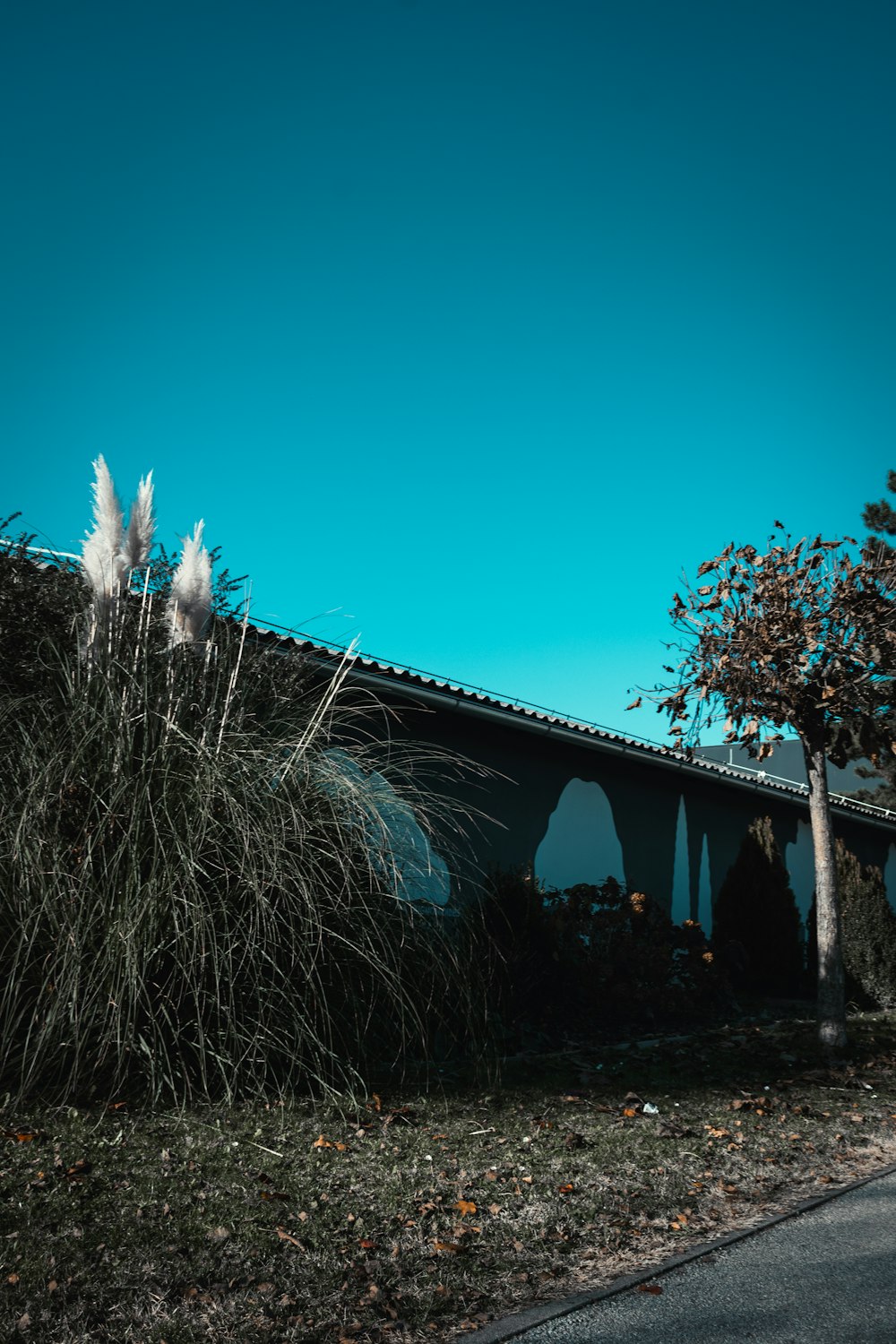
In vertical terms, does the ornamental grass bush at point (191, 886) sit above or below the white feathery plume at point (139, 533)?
below

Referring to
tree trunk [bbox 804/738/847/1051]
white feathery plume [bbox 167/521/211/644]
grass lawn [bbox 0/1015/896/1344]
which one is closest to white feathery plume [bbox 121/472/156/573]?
white feathery plume [bbox 167/521/211/644]

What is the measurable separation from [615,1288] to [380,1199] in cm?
92

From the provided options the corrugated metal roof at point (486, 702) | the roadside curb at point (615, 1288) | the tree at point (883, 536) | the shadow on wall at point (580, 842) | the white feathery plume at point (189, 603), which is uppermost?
the tree at point (883, 536)

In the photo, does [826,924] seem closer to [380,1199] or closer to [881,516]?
[380,1199]

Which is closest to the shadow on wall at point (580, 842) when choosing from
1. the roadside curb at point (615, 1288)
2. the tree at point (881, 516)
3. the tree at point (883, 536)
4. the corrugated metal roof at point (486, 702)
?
the corrugated metal roof at point (486, 702)

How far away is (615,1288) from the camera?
2.50 meters

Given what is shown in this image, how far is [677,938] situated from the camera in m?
8.59

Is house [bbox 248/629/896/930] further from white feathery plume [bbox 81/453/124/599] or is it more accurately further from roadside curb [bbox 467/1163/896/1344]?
roadside curb [bbox 467/1163/896/1344]

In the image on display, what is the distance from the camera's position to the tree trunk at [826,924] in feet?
21.2

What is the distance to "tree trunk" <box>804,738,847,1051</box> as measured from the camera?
6.46m

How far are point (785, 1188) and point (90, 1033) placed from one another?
2772mm

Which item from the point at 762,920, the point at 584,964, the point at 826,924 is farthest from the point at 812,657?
the point at 762,920

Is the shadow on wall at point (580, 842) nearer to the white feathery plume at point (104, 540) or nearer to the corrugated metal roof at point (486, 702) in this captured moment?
the corrugated metal roof at point (486, 702)

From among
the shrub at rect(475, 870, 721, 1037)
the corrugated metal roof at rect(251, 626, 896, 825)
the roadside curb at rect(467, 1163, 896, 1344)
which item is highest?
the corrugated metal roof at rect(251, 626, 896, 825)
